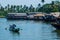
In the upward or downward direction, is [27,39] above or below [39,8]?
above

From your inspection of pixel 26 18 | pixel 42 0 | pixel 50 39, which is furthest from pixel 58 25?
pixel 42 0

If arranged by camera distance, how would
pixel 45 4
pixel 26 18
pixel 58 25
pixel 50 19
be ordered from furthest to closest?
pixel 45 4
pixel 26 18
pixel 50 19
pixel 58 25

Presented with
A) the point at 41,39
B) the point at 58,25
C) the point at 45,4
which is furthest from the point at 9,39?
the point at 45,4

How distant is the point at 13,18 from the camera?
154 m

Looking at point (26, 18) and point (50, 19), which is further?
point (26, 18)

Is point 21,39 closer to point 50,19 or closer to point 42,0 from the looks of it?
point 50,19

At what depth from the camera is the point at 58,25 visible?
6400cm

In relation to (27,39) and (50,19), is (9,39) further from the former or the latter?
(50,19)

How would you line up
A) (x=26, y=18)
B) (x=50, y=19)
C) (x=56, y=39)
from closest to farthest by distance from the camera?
(x=56, y=39) < (x=50, y=19) < (x=26, y=18)

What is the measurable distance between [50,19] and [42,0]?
53391 millimetres

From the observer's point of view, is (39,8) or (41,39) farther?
(39,8)

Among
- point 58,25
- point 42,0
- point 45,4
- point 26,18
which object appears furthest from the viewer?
point 45,4

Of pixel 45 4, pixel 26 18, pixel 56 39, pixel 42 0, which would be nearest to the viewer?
pixel 56 39

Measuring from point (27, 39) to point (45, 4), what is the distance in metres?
136
